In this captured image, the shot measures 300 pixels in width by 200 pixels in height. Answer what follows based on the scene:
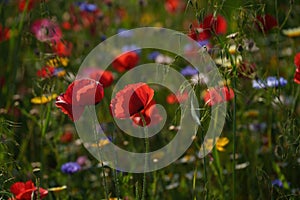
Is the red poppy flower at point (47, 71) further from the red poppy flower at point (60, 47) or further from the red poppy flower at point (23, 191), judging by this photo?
the red poppy flower at point (23, 191)

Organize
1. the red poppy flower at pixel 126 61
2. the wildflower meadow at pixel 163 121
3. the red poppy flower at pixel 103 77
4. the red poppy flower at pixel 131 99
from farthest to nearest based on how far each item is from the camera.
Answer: the red poppy flower at pixel 126 61 < the red poppy flower at pixel 103 77 < the wildflower meadow at pixel 163 121 < the red poppy flower at pixel 131 99

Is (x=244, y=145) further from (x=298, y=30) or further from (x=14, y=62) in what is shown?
(x=14, y=62)

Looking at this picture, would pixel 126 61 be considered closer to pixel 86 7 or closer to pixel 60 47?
pixel 60 47

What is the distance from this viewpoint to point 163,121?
198cm

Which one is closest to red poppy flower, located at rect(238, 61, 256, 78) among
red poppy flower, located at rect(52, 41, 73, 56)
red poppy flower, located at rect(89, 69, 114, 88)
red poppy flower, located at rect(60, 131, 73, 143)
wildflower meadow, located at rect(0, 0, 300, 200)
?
wildflower meadow, located at rect(0, 0, 300, 200)

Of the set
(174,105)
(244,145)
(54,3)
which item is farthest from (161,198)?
(54,3)

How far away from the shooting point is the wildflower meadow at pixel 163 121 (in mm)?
1379

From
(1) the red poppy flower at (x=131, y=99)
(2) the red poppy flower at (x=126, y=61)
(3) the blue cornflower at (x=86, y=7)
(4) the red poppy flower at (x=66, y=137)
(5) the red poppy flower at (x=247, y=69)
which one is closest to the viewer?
(1) the red poppy flower at (x=131, y=99)

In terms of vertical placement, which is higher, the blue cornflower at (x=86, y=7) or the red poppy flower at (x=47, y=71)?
the blue cornflower at (x=86, y=7)

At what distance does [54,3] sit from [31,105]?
696 mm

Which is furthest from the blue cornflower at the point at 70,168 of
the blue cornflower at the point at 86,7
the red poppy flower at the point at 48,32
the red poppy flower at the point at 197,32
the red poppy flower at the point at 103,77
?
the blue cornflower at the point at 86,7

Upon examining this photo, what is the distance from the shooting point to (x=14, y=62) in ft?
7.37

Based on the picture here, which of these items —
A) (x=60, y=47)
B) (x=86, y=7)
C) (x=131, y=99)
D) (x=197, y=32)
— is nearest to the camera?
(x=131, y=99)

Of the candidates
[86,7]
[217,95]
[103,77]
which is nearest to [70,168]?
[103,77]
